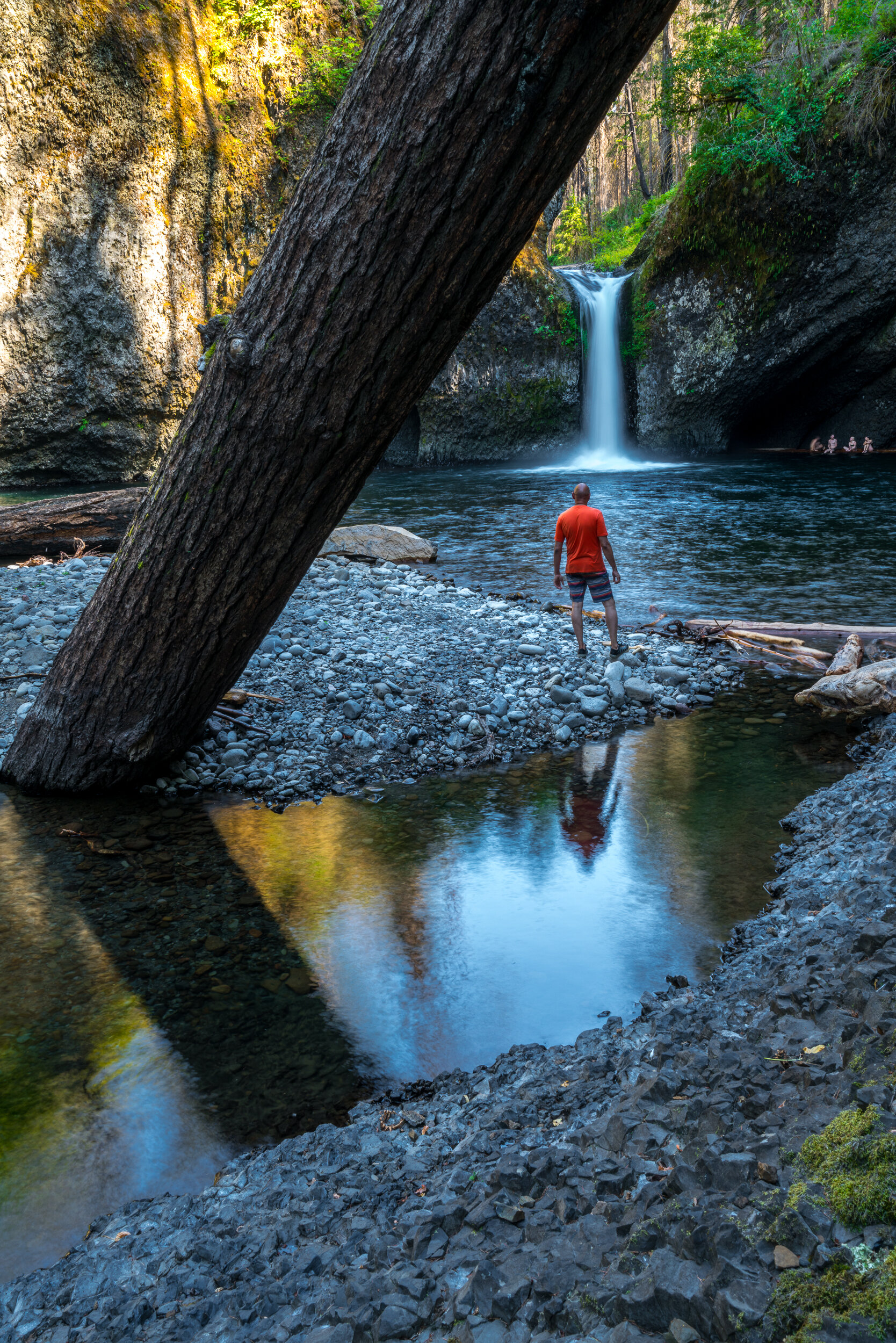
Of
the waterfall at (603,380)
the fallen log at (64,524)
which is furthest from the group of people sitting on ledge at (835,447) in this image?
the fallen log at (64,524)

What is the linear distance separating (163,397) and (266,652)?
14826 millimetres

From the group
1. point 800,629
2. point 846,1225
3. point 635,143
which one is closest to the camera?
point 846,1225

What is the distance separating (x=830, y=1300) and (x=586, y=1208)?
0.49 meters

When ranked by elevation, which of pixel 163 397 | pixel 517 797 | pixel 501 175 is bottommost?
pixel 517 797

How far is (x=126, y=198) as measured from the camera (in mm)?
17266

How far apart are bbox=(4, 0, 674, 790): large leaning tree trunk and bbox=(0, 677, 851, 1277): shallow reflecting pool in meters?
0.98

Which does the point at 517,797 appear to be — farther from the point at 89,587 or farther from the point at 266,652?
the point at 89,587

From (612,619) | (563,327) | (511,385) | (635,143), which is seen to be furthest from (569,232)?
(612,619)

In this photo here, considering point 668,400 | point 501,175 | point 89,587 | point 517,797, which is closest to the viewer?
point 501,175

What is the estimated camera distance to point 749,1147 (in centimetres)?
155

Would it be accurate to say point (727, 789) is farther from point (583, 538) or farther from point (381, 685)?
point (583, 538)

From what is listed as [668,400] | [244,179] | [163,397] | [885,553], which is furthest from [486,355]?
[885,553]

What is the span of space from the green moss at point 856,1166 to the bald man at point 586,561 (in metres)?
5.48

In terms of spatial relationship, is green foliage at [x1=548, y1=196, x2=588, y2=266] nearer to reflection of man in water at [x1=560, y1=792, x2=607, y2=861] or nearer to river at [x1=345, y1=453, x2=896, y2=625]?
river at [x1=345, y1=453, x2=896, y2=625]
